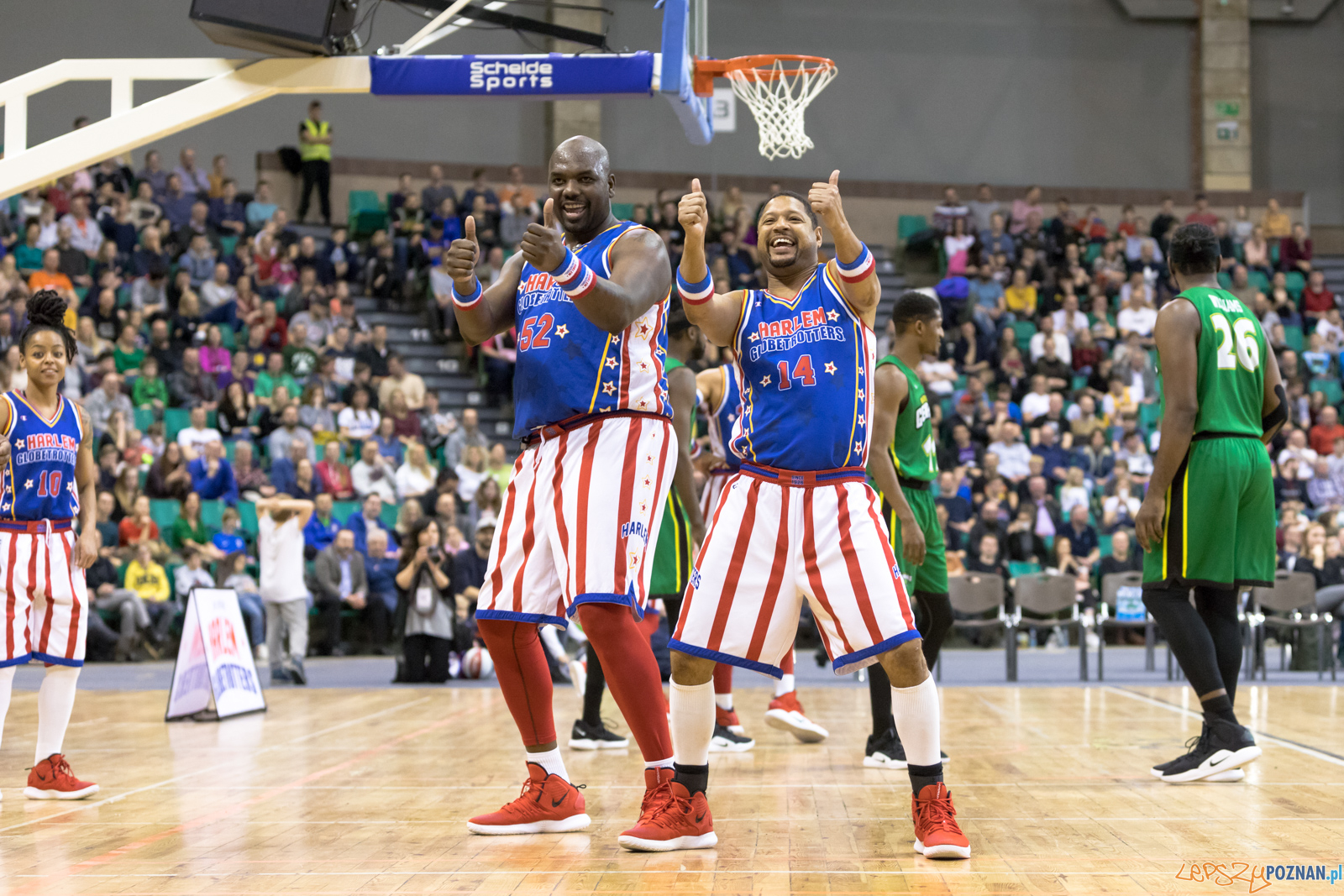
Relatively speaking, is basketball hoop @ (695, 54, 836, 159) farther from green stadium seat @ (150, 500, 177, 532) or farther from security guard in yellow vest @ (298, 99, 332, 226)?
security guard in yellow vest @ (298, 99, 332, 226)

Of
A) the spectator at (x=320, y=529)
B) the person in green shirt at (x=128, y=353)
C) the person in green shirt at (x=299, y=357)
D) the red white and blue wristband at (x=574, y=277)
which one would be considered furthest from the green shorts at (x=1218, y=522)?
the person in green shirt at (x=128, y=353)

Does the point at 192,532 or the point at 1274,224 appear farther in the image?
the point at 1274,224

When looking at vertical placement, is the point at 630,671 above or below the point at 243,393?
below

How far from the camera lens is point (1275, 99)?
2294 cm

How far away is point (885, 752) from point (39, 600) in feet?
12.0

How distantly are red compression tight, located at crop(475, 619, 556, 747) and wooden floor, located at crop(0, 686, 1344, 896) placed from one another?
351 mm

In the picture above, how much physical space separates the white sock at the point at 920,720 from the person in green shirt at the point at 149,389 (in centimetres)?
1244

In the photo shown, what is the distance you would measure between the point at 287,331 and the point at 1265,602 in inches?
452

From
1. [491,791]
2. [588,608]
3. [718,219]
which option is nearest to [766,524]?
[588,608]

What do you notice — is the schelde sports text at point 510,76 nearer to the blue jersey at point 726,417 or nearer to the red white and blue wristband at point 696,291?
the blue jersey at point 726,417

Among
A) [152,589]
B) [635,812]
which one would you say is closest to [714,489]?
[635,812]

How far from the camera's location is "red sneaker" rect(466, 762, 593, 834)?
4293 millimetres

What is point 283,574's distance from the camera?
11.5m

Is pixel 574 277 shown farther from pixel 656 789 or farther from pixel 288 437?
pixel 288 437
